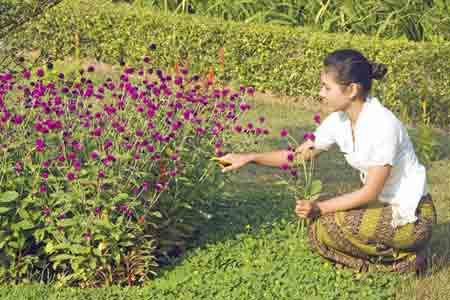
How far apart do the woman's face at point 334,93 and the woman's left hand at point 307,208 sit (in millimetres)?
504

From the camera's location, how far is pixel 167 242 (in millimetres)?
5336

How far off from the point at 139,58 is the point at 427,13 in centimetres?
308

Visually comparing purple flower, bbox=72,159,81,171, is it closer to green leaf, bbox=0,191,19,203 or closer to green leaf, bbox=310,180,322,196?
green leaf, bbox=0,191,19,203

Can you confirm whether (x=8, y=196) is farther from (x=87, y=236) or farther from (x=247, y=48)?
(x=247, y=48)

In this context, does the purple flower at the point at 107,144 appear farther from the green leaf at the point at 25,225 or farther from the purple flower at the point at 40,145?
the green leaf at the point at 25,225

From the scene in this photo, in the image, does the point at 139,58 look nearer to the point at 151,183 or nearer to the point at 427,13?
the point at 427,13

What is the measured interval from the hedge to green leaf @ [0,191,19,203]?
3.51 metres

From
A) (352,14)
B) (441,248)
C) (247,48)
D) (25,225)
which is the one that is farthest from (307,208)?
(352,14)

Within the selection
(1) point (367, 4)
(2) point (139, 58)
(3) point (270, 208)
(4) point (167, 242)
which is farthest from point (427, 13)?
(4) point (167, 242)

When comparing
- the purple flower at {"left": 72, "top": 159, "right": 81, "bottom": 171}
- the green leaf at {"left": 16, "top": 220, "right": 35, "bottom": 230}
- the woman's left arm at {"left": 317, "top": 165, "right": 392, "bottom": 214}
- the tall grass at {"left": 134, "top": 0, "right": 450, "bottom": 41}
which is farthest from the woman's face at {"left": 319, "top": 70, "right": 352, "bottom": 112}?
the tall grass at {"left": 134, "top": 0, "right": 450, "bottom": 41}

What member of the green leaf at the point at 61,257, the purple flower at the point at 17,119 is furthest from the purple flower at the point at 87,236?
the purple flower at the point at 17,119

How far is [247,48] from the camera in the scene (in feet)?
32.7

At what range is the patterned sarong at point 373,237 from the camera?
16.1 ft

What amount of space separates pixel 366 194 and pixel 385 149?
240 millimetres
